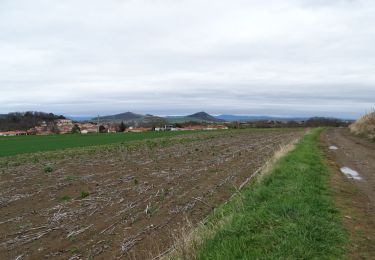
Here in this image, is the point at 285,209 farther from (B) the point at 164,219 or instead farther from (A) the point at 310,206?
(B) the point at 164,219

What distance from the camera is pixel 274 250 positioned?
18.4ft

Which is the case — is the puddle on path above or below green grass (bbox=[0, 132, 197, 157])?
above

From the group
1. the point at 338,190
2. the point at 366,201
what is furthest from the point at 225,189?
the point at 366,201

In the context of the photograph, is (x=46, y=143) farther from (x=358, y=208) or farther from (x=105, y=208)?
(x=358, y=208)

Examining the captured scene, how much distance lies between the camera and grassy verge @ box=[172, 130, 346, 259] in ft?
18.4

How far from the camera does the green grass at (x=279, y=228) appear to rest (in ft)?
18.4

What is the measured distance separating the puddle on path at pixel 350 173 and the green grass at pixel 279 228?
3538mm

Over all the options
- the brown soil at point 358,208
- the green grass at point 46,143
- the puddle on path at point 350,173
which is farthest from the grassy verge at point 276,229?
the green grass at point 46,143

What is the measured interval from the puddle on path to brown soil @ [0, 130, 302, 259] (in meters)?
3.53

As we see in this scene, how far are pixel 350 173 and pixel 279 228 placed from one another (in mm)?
8600

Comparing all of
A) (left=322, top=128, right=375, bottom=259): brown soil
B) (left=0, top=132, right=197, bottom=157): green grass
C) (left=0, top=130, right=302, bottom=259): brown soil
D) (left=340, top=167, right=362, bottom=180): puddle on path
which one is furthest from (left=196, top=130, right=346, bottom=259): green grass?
(left=0, top=132, right=197, bottom=157): green grass

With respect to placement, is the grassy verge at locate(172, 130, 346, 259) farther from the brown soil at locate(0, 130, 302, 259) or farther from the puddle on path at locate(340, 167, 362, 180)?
the puddle on path at locate(340, 167, 362, 180)

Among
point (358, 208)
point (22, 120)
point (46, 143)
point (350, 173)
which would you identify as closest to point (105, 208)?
point (358, 208)

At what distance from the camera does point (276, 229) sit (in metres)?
6.49
